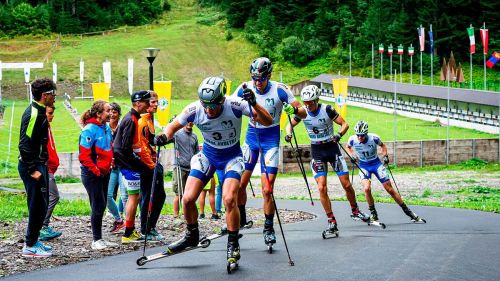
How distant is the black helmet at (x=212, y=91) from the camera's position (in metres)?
9.94

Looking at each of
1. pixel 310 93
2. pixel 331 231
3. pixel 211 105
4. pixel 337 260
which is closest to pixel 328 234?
pixel 331 231

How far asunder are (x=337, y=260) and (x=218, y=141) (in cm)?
226

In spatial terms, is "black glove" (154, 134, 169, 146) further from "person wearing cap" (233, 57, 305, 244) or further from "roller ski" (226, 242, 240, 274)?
"person wearing cap" (233, 57, 305, 244)

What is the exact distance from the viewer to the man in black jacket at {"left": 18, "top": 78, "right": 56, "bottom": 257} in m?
10.9

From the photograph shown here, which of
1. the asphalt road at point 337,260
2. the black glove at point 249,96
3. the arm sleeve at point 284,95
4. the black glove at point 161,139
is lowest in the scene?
the asphalt road at point 337,260

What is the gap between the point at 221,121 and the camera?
34.0 feet

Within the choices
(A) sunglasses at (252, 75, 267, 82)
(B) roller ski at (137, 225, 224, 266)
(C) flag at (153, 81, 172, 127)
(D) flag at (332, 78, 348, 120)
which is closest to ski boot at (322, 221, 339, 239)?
(A) sunglasses at (252, 75, 267, 82)

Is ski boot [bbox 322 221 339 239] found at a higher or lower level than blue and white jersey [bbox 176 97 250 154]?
lower

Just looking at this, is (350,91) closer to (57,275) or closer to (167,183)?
(167,183)

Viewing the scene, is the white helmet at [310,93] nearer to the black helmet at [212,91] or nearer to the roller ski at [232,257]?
the black helmet at [212,91]

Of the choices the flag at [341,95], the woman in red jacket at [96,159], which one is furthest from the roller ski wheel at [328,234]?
the flag at [341,95]

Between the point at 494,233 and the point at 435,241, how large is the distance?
2127mm

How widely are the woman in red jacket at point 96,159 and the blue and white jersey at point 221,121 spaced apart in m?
2.53

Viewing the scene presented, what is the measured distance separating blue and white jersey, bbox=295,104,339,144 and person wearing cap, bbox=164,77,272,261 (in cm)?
457
